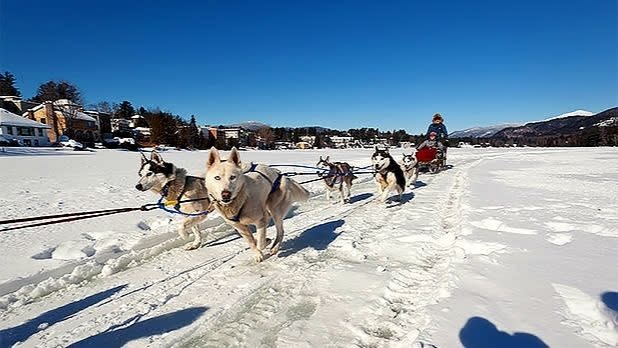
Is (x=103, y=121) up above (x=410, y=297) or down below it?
above

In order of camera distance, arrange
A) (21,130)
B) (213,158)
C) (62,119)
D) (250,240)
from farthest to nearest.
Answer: (62,119)
(21,130)
(250,240)
(213,158)

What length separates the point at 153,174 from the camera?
5324 millimetres

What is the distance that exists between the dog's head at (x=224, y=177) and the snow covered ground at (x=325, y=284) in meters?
1.00

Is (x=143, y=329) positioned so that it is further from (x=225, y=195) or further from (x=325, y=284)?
(x=325, y=284)

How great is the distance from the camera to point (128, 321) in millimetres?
3070

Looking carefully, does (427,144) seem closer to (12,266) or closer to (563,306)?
(563,306)

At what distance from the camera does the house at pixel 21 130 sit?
45156 mm

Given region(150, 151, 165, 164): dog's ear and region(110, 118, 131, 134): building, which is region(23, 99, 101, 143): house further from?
region(150, 151, 165, 164): dog's ear

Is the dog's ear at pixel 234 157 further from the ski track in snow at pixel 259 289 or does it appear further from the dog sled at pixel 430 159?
Answer: the dog sled at pixel 430 159

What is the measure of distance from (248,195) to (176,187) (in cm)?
173

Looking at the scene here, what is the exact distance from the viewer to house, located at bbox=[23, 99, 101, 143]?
58781 mm

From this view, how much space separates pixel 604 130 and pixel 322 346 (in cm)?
12570

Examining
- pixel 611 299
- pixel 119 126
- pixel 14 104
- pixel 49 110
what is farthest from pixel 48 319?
pixel 119 126

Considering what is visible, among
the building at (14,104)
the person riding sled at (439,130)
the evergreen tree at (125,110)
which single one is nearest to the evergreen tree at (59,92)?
the building at (14,104)
